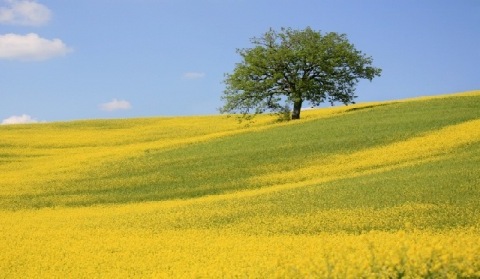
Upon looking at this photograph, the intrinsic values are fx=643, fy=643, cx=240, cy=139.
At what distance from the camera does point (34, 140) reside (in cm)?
5378

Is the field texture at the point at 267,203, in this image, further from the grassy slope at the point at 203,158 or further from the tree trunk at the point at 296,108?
the tree trunk at the point at 296,108

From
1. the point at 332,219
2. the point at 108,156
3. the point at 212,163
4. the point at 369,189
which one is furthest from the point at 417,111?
the point at 332,219

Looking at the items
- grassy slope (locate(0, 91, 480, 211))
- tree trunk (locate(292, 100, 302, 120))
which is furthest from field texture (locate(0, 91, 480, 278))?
tree trunk (locate(292, 100, 302, 120))

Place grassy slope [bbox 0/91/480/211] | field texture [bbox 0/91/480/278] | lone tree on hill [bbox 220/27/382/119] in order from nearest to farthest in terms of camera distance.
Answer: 1. field texture [bbox 0/91/480/278]
2. grassy slope [bbox 0/91/480/211]
3. lone tree on hill [bbox 220/27/382/119]

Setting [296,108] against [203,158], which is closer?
[203,158]

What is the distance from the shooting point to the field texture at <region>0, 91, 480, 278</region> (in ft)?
35.9

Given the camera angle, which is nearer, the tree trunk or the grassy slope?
the grassy slope

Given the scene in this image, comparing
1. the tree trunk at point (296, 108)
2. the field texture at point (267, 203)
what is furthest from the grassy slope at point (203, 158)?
the tree trunk at point (296, 108)

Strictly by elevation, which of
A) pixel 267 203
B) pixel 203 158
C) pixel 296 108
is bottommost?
pixel 267 203

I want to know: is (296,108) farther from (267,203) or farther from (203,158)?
(267,203)

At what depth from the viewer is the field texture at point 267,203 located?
10930 mm

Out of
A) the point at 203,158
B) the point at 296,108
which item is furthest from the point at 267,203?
the point at 296,108

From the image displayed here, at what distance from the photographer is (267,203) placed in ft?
69.1

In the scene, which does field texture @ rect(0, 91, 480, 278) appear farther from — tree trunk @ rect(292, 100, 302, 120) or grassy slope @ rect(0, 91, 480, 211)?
tree trunk @ rect(292, 100, 302, 120)
